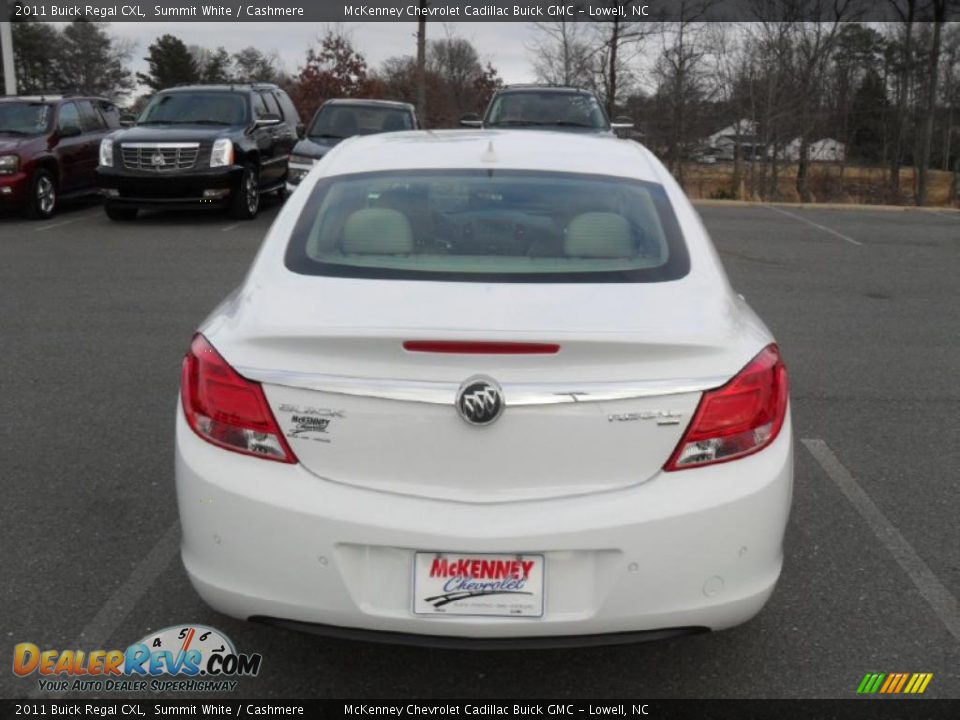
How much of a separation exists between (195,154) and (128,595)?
1107 cm

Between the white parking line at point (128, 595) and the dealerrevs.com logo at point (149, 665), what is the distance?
74mm

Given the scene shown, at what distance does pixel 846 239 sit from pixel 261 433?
1306 cm

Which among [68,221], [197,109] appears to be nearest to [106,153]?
[68,221]

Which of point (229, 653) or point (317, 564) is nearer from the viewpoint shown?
point (317, 564)

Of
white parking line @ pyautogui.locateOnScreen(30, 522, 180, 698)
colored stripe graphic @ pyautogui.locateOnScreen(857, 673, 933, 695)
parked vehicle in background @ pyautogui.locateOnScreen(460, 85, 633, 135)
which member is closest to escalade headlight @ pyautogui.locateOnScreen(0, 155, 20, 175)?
parked vehicle in background @ pyautogui.locateOnScreen(460, 85, 633, 135)

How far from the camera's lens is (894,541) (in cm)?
426

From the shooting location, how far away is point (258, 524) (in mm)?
2730

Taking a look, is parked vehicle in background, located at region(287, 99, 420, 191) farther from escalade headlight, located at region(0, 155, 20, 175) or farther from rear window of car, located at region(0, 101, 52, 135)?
escalade headlight, located at region(0, 155, 20, 175)

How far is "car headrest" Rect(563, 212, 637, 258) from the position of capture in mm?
3432

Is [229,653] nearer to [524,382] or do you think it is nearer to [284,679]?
[284,679]

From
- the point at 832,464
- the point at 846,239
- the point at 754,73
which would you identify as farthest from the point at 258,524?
the point at 754,73

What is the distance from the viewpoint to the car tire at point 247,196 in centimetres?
1458

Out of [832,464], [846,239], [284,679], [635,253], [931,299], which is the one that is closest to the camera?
[284,679]

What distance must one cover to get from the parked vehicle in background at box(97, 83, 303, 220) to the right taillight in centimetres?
Result: 1220
